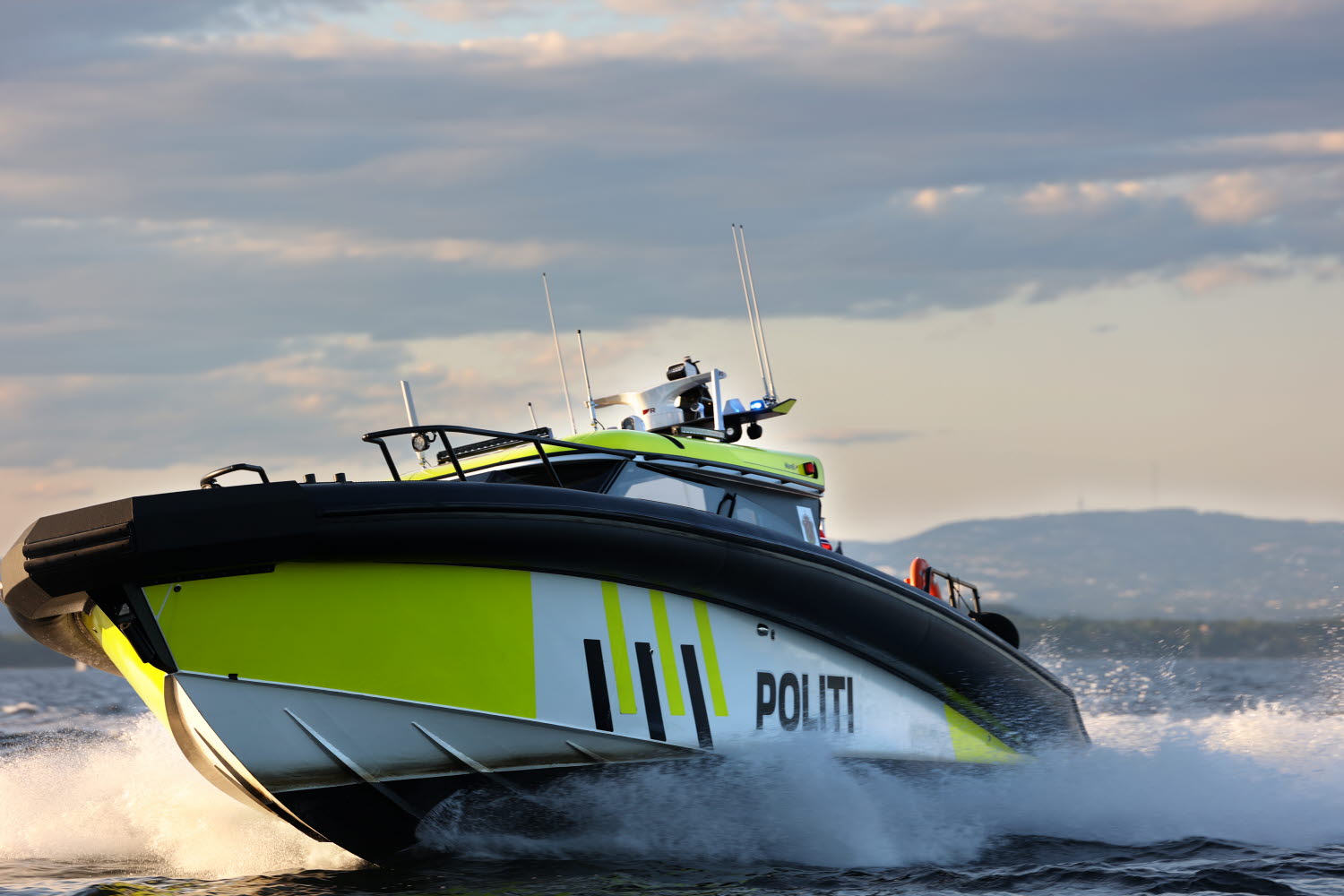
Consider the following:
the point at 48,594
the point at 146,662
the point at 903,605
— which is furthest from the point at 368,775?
the point at 903,605

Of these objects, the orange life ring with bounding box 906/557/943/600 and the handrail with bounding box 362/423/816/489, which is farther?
the orange life ring with bounding box 906/557/943/600

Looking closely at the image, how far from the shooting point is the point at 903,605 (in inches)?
308

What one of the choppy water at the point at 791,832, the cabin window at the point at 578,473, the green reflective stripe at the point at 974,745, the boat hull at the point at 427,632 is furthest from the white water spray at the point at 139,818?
the green reflective stripe at the point at 974,745

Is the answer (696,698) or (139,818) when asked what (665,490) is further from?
(139,818)

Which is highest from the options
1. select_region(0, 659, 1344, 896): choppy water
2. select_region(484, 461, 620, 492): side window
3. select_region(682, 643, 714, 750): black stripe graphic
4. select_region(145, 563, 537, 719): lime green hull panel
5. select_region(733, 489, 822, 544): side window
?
select_region(484, 461, 620, 492): side window

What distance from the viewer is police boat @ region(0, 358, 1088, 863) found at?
6227mm

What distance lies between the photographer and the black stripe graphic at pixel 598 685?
22.1ft

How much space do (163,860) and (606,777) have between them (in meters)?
2.67

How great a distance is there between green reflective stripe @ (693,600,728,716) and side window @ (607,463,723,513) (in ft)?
1.86

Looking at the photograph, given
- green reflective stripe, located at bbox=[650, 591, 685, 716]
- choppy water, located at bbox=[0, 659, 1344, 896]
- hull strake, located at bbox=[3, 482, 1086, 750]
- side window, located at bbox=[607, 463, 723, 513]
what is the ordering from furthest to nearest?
side window, located at bbox=[607, 463, 723, 513]
green reflective stripe, located at bbox=[650, 591, 685, 716]
choppy water, located at bbox=[0, 659, 1344, 896]
hull strake, located at bbox=[3, 482, 1086, 750]

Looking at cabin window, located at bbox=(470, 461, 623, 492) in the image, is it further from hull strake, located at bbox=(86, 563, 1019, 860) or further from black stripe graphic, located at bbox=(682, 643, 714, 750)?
black stripe graphic, located at bbox=(682, 643, 714, 750)

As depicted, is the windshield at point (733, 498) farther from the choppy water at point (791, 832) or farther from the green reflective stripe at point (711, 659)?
the choppy water at point (791, 832)

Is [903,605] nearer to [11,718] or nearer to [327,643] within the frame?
[327,643]

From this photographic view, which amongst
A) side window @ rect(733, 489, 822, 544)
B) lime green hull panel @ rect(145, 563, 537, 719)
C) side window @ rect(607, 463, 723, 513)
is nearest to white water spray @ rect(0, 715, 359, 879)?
lime green hull panel @ rect(145, 563, 537, 719)
